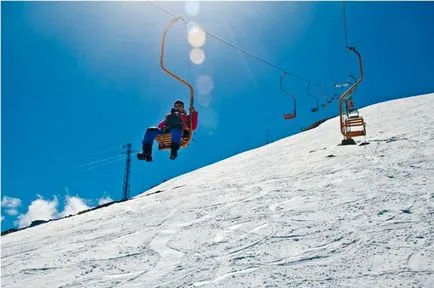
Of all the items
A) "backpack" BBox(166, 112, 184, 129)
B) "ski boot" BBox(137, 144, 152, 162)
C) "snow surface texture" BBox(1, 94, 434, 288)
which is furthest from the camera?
"ski boot" BBox(137, 144, 152, 162)

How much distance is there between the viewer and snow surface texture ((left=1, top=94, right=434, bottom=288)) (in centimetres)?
657

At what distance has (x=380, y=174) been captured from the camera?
1213cm

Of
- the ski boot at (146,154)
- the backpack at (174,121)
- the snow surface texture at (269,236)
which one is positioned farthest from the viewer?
the ski boot at (146,154)

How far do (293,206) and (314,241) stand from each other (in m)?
2.67

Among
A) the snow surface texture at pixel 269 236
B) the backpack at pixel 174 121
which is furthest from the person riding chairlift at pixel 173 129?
the snow surface texture at pixel 269 236

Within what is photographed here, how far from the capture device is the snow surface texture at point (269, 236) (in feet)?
21.6

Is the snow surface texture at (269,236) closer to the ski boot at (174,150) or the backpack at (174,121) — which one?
the ski boot at (174,150)

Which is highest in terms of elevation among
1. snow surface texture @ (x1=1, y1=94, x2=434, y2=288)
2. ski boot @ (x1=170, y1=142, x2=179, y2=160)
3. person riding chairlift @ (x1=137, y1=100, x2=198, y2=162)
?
person riding chairlift @ (x1=137, y1=100, x2=198, y2=162)

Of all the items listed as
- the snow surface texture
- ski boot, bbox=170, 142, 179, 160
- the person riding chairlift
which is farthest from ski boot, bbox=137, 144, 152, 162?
the snow surface texture

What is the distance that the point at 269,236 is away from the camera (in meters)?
8.37

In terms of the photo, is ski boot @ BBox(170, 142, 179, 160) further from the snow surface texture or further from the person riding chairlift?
the snow surface texture

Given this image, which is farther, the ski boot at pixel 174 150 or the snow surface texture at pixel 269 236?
the ski boot at pixel 174 150

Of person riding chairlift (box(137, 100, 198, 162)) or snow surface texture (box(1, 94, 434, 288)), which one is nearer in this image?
snow surface texture (box(1, 94, 434, 288))

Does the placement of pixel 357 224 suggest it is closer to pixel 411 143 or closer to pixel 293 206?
pixel 293 206
